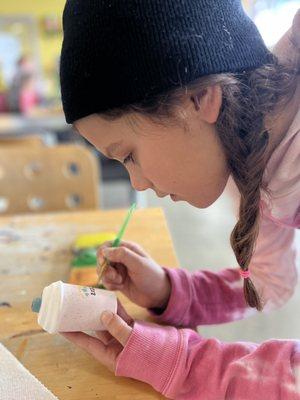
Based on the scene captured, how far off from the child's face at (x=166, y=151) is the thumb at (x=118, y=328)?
0.17 metres

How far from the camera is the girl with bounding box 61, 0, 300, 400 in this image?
0.42 m

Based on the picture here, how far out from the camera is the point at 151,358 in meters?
0.47

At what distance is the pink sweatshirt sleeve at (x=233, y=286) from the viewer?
606 mm

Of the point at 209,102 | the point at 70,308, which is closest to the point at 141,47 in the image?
the point at 209,102

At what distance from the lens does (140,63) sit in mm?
422

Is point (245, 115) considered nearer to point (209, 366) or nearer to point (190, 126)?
point (190, 126)

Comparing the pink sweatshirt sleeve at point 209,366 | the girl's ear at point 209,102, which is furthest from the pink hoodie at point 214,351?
the girl's ear at point 209,102

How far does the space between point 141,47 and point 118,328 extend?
297 millimetres

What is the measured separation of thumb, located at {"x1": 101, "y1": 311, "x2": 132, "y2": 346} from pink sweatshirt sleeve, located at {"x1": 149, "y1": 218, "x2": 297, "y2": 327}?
11 centimetres

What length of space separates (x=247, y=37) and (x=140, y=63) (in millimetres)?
133

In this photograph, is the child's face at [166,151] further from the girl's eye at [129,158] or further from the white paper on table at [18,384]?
the white paper on table at [18,384]

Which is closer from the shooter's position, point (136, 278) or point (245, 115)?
point (245, 115)

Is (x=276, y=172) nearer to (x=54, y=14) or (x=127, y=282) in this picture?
(x=127, y=282)

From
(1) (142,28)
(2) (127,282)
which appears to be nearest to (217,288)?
(2) (127,282)
